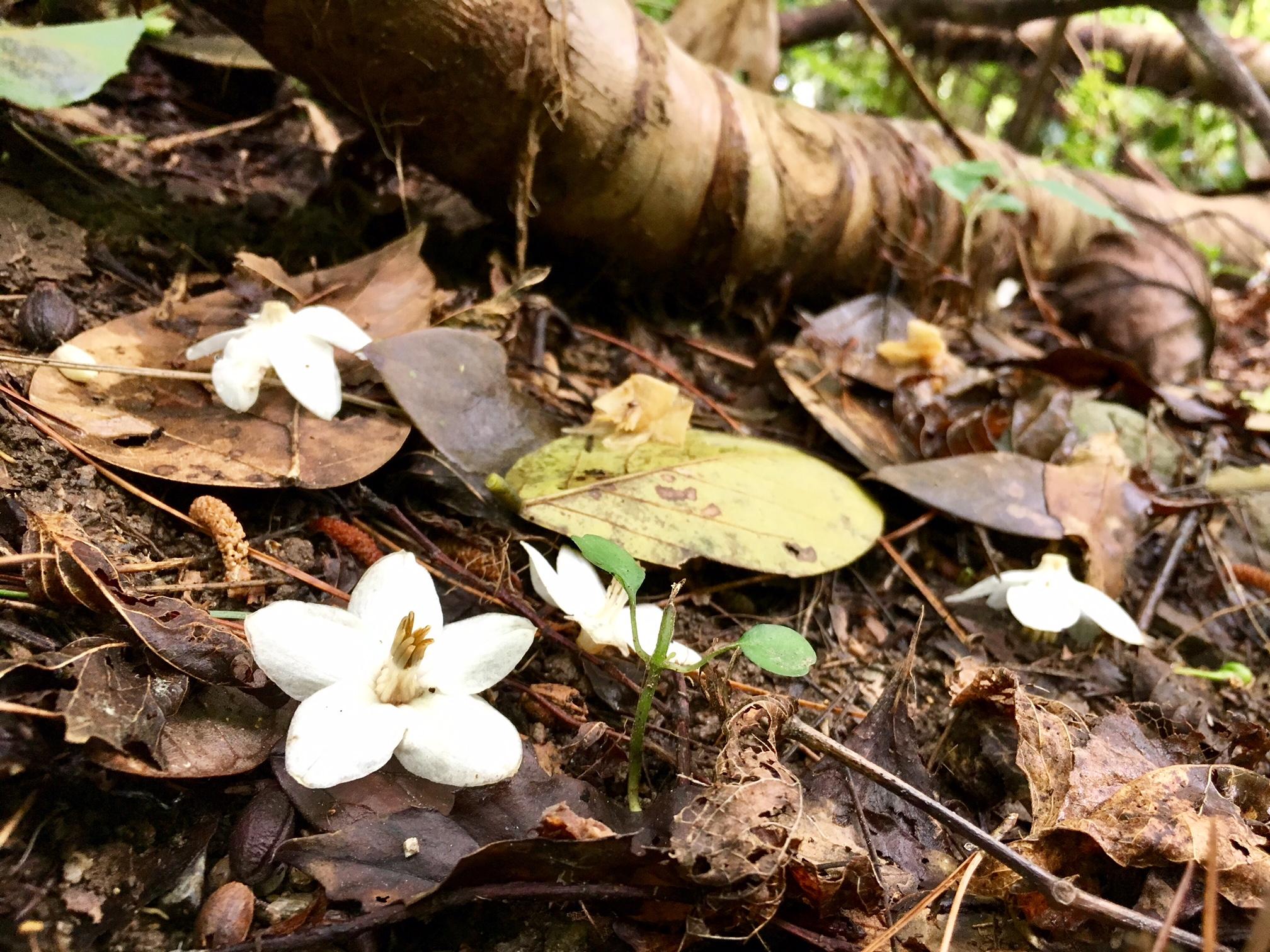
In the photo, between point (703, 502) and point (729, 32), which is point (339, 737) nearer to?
point (703, 502)

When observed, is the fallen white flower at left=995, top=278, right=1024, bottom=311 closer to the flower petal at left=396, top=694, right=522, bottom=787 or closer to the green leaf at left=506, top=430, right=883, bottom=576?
A: the green leaf at left=506, top=430, right=883, bottom=576

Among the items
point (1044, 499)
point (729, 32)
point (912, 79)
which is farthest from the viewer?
point (729, 32)

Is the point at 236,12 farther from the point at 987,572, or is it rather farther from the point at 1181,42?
the point at 1181,42

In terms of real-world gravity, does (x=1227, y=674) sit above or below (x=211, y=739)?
below

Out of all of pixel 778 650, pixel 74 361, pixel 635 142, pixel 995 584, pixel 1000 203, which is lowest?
pixel 995 584

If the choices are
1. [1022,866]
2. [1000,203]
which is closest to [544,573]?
[1022,866]

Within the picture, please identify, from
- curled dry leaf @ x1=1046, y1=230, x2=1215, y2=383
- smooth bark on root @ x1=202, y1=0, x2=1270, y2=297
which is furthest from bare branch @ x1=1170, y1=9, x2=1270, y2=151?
smooth bark on root @ x1=202, y1=0, x2=1270, y2=297

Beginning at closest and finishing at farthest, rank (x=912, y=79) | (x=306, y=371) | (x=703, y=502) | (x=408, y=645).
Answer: (x=408, y=645) → (x=306, y=371) → (x=703, y=502) → (x=912, y=79)
